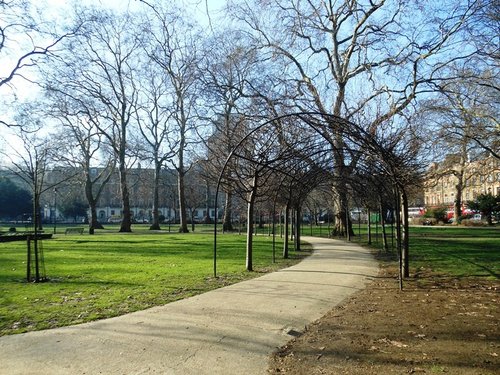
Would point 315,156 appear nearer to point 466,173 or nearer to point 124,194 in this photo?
point 124,194

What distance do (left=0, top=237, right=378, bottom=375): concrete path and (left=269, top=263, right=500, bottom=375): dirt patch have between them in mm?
341

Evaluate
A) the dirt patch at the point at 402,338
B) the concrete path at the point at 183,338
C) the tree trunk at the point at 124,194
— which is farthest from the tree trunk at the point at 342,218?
the tree trunk at the point at 124,194

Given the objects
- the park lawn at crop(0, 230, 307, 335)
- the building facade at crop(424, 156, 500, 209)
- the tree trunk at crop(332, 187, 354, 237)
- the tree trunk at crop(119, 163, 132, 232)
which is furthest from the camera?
the tree trunk at crop(119, 163, 132, 232)

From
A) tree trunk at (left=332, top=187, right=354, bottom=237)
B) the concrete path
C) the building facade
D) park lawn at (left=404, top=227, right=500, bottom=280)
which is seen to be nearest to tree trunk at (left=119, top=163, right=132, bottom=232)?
tree trunk at (left=332, top=187, right=354, bottom=237)

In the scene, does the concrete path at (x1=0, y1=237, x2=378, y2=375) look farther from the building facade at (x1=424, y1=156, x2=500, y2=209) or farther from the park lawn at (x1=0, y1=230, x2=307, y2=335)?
the building facade at (x1=424, y1=156, x2=500, y2=209)

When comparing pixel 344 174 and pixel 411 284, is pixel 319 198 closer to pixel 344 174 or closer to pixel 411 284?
pixel 344 174

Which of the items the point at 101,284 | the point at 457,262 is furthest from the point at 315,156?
the point at 101,284

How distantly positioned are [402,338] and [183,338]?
2.90 meters

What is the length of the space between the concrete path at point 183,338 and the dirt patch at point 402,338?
0.34 meters

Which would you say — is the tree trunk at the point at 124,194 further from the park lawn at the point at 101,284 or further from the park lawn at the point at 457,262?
the park lawn at the point at 457,262

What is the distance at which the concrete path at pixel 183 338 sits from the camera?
485 cm

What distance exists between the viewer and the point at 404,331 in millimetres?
6176

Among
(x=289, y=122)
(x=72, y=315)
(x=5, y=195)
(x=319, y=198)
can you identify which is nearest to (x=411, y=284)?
(x=289, y=122)

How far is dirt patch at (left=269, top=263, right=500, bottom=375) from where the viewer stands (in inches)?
189
